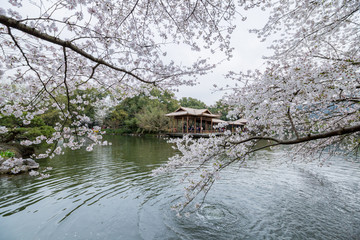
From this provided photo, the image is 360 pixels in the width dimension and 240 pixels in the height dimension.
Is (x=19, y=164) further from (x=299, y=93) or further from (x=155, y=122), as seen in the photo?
(x=155, y=122)

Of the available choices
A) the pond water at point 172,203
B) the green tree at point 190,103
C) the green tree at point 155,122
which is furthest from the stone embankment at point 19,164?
the green tree at point 190,103

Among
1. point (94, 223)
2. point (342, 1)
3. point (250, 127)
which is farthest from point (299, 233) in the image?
point (342, 1)

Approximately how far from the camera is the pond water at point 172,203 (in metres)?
3.17

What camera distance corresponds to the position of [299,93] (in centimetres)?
264

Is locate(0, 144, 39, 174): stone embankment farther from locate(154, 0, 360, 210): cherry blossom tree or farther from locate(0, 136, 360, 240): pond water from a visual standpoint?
locate(154, 0, 360, 210): cherry blossom tree

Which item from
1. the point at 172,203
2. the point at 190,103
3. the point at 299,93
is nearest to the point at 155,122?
the point at 190,103

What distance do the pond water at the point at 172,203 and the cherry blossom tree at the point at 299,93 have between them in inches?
33.2

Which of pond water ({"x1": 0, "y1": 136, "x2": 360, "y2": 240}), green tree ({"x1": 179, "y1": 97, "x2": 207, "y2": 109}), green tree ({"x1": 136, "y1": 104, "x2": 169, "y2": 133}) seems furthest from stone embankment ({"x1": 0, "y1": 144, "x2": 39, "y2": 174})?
green tree ({"x1": 179, "y1": 97, "x2": 207, "y2": 109})

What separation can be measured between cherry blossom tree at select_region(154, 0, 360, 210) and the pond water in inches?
33.2

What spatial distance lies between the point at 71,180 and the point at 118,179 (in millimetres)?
1467

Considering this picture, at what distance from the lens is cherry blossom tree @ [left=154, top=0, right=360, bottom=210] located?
2.27 metres

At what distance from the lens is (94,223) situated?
11.4ft

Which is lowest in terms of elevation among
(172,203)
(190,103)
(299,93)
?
(172,203)

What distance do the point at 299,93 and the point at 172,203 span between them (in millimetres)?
3383
